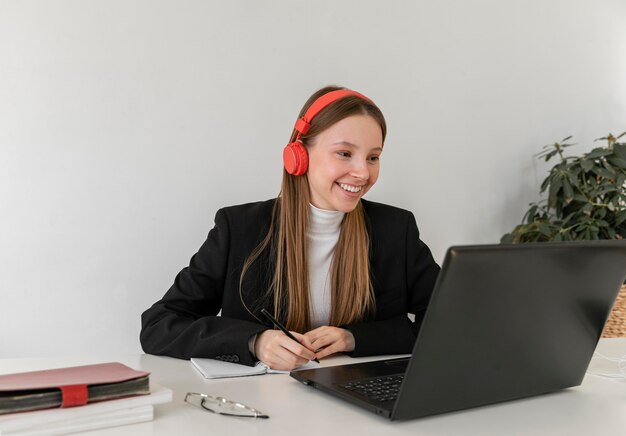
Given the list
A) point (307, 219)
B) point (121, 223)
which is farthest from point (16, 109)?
point (307, 219)

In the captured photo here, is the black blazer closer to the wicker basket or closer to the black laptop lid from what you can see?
the black laptop lid

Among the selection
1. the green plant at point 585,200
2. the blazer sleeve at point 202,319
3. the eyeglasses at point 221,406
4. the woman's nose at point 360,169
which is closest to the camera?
the eyeglasses at point 221,406

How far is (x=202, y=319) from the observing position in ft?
5.12

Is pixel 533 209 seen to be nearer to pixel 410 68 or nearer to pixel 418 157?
pixel 418 157

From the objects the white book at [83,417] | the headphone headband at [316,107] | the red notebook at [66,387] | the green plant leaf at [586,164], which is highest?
the green plant leaf at [586,164]

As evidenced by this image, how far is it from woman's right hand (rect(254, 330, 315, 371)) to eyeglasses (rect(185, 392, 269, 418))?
0.25 meters

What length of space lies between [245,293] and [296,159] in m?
Answer: 0.39

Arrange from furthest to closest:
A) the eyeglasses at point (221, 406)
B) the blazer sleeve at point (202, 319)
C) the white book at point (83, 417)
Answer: the blazer sleeve at point (202, 319), the eyeglasses at point (221, 406), the white book at point (83, 417)

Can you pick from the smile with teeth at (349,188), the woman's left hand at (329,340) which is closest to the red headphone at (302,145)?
the smile with teeth at (349,188)

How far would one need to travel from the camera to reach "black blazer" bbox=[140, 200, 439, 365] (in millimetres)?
1503

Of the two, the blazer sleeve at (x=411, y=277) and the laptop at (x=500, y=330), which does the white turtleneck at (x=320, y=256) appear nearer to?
the blazer sleeve at (x=411, y=277)

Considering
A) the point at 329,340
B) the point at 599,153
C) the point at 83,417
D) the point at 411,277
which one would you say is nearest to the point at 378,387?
the point at 329,340

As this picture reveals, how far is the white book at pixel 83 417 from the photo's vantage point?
935mm

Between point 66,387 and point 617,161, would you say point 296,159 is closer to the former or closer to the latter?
point 66,387
